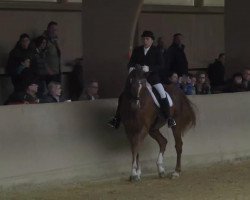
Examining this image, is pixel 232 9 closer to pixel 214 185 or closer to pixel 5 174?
pixel 214 185

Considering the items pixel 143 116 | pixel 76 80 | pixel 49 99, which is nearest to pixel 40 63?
pixel 76 80

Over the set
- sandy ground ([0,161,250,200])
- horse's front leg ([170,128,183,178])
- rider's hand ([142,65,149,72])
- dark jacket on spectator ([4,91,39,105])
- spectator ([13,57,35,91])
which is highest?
rider's hand ([142,65,149,72])

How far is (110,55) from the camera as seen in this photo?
1633cm

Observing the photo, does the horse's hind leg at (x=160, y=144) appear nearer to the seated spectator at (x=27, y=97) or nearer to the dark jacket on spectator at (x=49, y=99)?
the dark jacket on spectator at (x=49, y=99)

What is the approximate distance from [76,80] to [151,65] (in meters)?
7.34

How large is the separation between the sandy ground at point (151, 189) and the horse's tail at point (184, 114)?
2.76 feet

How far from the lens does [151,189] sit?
10.7 meters

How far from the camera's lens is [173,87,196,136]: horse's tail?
12.2 meters

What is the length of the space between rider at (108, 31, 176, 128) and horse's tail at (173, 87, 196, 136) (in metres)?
0.51

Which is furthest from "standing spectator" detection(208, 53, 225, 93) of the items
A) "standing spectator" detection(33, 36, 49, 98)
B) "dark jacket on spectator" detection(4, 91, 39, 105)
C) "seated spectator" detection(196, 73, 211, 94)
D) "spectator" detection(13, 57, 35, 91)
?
"dark jacket on spectator" detection(4, 91, 39, 105)

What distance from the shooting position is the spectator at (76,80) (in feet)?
60.5

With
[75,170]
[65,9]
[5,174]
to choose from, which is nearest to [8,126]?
A: [5,174]

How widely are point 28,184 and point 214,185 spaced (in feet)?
9.02

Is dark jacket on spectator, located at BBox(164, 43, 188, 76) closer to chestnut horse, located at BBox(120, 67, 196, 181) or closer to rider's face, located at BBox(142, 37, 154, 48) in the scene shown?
chestnut horse, located at BBox(120, 67, 196, 181)
